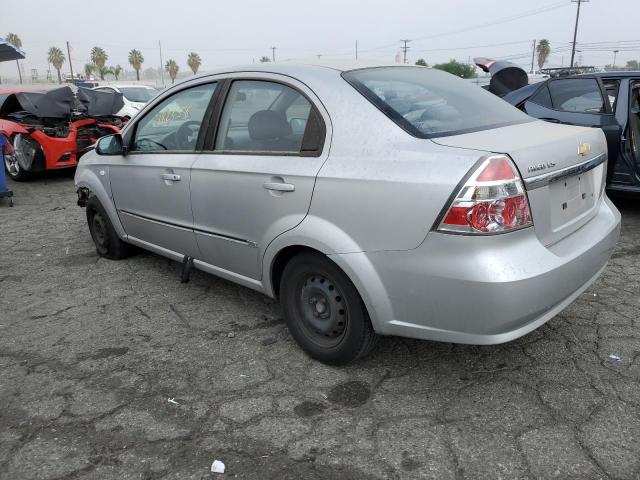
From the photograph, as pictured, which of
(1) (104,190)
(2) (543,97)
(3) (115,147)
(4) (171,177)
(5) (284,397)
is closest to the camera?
(5) (284,397)

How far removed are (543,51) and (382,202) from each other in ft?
353

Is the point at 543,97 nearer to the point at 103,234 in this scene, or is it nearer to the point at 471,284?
the point at 471,284

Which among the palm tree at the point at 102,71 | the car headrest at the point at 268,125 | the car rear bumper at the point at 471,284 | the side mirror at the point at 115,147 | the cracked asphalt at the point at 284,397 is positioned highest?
the palm tree at the point at 102,71

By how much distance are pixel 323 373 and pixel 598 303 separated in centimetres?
203

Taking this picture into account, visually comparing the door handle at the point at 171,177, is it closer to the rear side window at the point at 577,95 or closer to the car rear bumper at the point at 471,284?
the car rear bumper at the point at 471,284

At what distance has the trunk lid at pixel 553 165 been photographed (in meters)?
2.29

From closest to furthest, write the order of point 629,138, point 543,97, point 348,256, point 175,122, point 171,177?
point 348,256
point 171,177
point 175,122
point 629,138
point 543,97

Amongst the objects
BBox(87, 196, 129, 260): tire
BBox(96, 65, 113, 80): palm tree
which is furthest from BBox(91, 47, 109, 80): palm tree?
BBox(87, 196, 129, 260): tire

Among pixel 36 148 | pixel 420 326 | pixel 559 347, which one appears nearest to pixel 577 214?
pixel 559 347

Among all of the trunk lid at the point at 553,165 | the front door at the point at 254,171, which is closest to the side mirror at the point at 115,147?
the front door at the point at 254,171

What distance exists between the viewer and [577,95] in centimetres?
572

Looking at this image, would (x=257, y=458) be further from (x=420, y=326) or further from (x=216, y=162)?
(x=216, y=162)

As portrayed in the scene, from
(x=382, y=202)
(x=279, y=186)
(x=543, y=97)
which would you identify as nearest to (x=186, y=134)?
(x=279, y=186)

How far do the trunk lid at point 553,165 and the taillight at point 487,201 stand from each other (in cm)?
9
